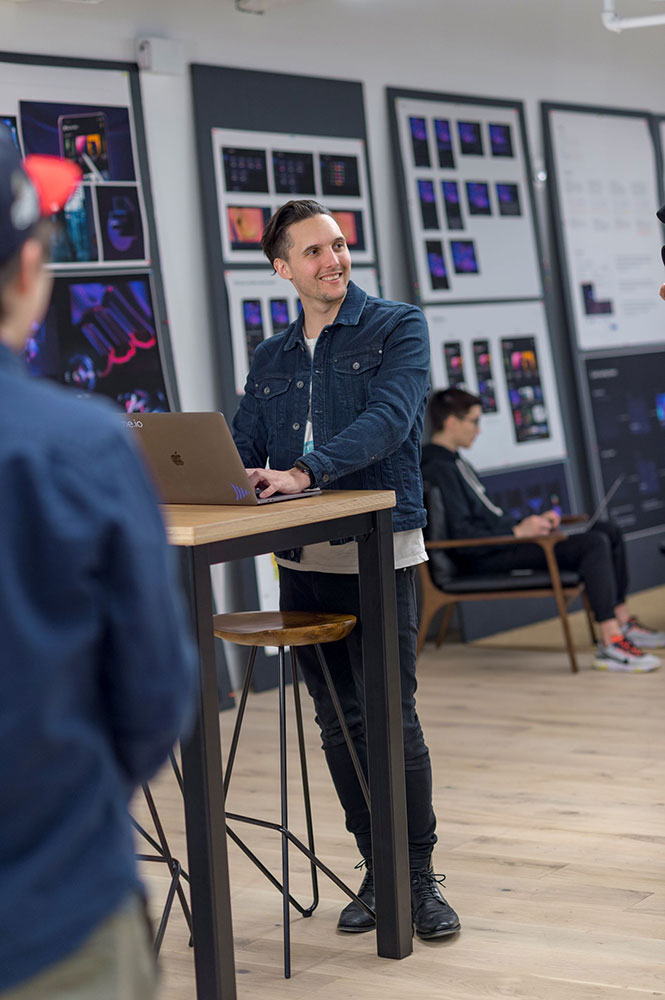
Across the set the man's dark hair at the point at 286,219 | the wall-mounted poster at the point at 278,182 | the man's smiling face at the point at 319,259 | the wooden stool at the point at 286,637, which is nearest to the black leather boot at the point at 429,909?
the wooden stool at the point at 286,637

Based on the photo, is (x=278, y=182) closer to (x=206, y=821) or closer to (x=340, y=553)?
(x=340, y=553)

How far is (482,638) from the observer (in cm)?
684

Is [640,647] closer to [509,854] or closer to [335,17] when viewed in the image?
[509,854]

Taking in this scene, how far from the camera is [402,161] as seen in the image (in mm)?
6738

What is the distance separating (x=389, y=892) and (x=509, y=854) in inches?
32.2

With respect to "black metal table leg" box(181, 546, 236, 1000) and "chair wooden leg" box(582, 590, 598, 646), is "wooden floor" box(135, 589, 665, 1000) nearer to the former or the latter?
"black metal table leg" box(181, 546, 236, 1000)

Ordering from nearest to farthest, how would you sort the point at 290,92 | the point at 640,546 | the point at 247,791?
the point at 247,791 → the point at 290,92 → the point at 640,546

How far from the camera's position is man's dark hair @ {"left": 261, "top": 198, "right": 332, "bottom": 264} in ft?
10.1

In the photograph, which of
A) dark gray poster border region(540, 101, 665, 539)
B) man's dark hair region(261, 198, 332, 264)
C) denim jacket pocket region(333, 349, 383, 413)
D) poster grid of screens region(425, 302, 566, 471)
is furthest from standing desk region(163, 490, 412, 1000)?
dark gray poster border region(540, 101, 665, 539)

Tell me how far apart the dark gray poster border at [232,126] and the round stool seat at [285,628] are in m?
2.84

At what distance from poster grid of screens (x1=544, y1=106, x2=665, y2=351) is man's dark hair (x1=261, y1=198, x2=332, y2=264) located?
189 inches

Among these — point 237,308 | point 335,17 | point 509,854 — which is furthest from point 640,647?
point 335,17

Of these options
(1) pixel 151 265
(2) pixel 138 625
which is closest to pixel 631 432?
(1) pixel 151 265

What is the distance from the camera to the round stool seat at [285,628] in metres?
2.80
